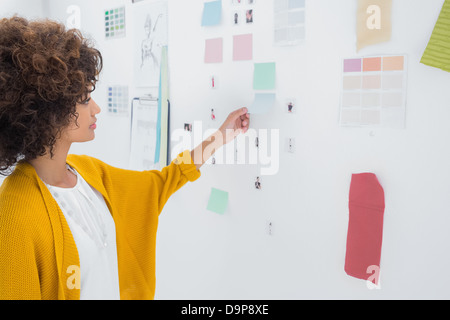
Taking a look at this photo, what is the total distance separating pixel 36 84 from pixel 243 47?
531 millimetres

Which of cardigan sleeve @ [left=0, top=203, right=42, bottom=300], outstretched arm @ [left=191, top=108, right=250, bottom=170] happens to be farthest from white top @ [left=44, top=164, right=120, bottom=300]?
outstretched arm @ [left=191, top=108, right=250, bottom=170]

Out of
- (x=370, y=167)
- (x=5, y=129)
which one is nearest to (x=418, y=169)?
(x=370, y=167)

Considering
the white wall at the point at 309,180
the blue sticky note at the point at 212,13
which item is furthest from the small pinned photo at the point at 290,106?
the blue sticky note at the point at 212,13

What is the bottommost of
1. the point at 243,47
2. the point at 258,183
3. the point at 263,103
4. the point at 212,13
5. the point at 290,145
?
the point at 258,183

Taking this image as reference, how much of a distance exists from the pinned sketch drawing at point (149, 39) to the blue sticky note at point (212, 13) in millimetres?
182

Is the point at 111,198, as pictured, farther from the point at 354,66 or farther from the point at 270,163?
the point at 354,66

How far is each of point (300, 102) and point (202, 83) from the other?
1.11 feet

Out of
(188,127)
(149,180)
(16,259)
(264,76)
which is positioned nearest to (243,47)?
(264,76)

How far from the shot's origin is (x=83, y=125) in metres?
0.88

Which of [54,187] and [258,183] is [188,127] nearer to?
[258,183]

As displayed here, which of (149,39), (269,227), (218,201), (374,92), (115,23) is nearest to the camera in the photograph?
(374,92)

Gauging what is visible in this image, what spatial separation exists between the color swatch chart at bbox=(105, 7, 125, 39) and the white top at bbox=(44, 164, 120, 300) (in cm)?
67
